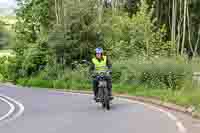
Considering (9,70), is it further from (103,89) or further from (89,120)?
(89,120)


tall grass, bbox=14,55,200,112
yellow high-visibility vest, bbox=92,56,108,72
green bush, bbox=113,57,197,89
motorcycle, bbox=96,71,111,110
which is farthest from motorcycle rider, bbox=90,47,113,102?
green bush, bbox=113,57,197,89

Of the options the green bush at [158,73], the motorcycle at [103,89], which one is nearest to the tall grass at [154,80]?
the green bush at [158,73]

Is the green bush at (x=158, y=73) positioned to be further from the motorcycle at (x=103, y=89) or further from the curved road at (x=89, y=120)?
the motorcycle at (x=103, y=89)

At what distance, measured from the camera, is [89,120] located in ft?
46.3

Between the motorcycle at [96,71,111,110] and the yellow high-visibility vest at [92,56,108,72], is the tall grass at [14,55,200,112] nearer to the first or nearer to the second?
the motorcycle at [96,71,111,110]

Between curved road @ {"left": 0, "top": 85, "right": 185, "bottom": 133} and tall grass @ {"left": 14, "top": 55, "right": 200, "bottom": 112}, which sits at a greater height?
tall grass @ {"left": 14, "top": 55, "right": 200, "bottom": 112}

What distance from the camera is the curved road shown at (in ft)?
40.4

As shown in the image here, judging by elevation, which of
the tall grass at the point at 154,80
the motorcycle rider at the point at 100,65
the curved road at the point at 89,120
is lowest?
the curved road at the point at 89,120

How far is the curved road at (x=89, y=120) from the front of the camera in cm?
1231

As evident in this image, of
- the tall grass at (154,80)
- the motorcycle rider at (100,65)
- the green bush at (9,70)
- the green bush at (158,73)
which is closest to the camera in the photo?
the motorcycle rider at (100,65)

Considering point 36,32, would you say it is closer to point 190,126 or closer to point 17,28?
point 17,28

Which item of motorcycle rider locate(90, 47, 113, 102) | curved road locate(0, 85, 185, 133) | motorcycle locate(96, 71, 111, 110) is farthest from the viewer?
motorcycle rider locate(90, 47, 113, 102)

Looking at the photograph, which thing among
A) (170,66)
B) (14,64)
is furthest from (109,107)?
(14,64)

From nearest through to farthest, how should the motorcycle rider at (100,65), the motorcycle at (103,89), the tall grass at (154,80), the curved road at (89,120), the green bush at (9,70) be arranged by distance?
the curved road at (89,120) < the motorcycle at (103,89) < the motorcycle rider at (100,65) < the tall grass at (154,80) < the green bush at (9,70)
